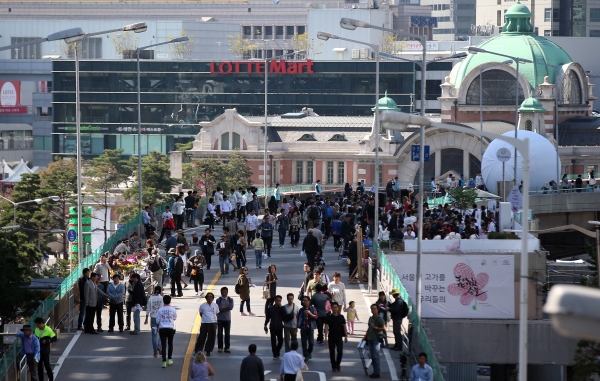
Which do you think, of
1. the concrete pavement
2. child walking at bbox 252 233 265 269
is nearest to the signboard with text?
child walking at bbox 252 233 265 269

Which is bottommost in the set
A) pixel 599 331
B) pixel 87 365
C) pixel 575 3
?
pixel 87 365

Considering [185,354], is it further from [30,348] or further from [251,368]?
[251,368]

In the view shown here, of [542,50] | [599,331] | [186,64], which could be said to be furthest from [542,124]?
[599,331]

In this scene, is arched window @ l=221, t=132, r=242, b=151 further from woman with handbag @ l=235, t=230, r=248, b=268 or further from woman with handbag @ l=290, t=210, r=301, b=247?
woman with handbag @ l=235, t=230, r=248, b=268

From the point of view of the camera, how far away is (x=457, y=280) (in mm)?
29469

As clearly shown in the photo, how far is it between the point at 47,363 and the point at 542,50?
240ft

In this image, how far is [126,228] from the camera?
3675cm

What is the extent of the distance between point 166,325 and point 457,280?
10.4m


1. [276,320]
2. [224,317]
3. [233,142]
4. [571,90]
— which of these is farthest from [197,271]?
[571,90]

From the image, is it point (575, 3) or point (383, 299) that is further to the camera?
point (575, 3)

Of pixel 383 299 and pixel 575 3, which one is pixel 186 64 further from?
pixel 383 299

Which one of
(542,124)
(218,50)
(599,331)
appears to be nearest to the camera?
(599,331)

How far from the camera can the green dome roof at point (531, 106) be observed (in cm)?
8200

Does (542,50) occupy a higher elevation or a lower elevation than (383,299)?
higher
